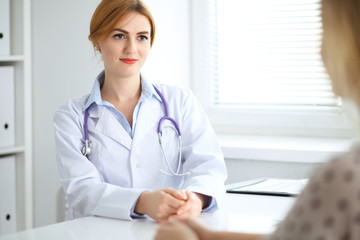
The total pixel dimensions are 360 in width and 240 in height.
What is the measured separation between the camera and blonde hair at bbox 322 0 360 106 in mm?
685

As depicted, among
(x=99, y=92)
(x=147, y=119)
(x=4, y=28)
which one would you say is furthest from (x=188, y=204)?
(x=4, y=28)

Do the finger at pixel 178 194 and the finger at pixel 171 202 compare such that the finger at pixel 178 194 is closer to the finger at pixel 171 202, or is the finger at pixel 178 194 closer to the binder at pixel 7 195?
the finger at pixel 171 202

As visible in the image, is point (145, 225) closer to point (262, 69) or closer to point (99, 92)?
point (99, 92)

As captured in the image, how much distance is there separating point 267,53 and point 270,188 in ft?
3.45

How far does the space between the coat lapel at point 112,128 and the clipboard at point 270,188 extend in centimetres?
37

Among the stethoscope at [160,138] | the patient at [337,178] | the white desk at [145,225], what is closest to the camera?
the patient at [337,178]

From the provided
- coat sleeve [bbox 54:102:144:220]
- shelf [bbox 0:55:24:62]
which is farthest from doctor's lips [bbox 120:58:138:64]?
shelf [bbox 0:55:24:62]

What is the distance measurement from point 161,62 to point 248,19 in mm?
473

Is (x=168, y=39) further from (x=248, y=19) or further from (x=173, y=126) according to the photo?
(x=173, y=126)

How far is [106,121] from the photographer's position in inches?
70.6

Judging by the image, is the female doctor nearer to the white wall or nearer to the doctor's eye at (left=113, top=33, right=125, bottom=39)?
the doctor's eye at (left=113, top=33, right=125, bottom=39)

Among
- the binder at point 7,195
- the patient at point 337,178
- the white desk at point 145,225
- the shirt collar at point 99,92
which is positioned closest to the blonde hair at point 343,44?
the patient at point 337,178

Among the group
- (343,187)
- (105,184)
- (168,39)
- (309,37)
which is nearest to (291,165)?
(309,37)

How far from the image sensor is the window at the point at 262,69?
8.74 ft
